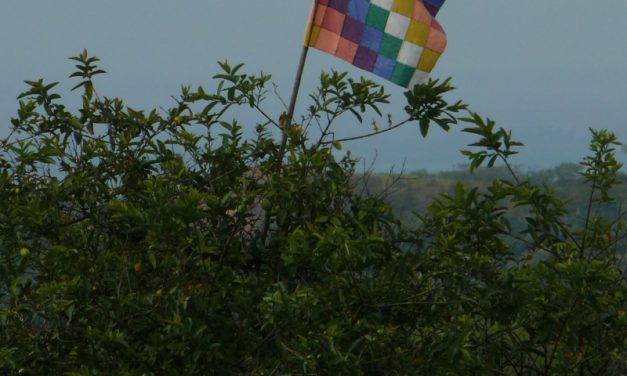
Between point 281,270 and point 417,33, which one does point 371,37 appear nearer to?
point 417,33

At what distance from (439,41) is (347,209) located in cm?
117

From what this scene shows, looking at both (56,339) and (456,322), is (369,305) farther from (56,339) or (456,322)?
(56,339)

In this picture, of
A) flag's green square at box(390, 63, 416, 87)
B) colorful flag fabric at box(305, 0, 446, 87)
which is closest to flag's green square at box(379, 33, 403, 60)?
colorful flag fabric at box(305, 0, 446, 87)

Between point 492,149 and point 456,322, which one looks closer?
point 456,322

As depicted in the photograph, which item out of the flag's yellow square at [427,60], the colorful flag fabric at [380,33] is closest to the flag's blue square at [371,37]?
the colorful flag fabric at [380,33]

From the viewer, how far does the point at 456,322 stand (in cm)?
601

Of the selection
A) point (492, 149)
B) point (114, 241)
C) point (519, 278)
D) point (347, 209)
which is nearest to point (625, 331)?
point (519, 278)

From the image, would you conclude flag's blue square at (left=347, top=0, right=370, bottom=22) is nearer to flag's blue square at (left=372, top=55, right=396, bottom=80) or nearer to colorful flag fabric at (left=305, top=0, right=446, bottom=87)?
colorful flag fabric at (left=305, top=0, right=446, bottom=87)

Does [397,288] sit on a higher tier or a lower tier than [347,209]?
lower

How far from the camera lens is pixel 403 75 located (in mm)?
6758

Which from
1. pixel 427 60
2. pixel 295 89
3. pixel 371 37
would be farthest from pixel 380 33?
pixel 295 89

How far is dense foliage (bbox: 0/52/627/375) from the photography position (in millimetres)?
5719

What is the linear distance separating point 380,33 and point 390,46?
10cm

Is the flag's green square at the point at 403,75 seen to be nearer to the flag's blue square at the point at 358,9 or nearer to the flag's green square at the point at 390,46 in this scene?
the flag's green square at the point at 390,46
